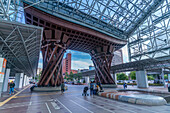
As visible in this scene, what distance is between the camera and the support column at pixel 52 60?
67.8 ft

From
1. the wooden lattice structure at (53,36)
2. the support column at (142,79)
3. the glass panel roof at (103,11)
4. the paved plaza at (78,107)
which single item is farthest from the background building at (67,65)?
the paved plaza at (78,107)

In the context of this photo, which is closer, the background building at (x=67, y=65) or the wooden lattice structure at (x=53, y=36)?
the wooden lattice structure at (x=53, y=36)

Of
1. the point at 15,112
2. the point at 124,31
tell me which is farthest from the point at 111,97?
the point at 124,31

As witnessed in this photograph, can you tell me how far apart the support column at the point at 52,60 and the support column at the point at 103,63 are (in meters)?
13.1

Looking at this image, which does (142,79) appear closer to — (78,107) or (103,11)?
(103,11)

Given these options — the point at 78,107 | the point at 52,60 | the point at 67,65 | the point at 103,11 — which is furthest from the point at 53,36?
the point at 67,65

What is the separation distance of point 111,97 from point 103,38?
19721mm

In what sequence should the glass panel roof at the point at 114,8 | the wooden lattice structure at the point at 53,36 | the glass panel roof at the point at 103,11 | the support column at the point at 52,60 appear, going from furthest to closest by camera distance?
1. the glass panel roof at the point at 114,8
2. the glass panel roof at the point at 103,11
3. the support column at the point at 52,60
4. the wooden lattice structure at the point at 53,36

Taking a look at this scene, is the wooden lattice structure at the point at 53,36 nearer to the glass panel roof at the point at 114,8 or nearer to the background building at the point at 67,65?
the glass panel roof at the point at 114,8

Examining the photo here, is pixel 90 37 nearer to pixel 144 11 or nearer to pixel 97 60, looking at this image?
pixel 97 60

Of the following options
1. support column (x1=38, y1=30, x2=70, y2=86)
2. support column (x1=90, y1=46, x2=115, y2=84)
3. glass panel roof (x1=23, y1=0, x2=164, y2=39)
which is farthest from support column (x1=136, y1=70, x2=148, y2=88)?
support column (x1=38, y1=30, x2=70, y2=86)

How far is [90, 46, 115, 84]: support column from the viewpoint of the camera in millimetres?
30234

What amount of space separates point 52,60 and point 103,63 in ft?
52.2

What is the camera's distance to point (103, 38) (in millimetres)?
27938
